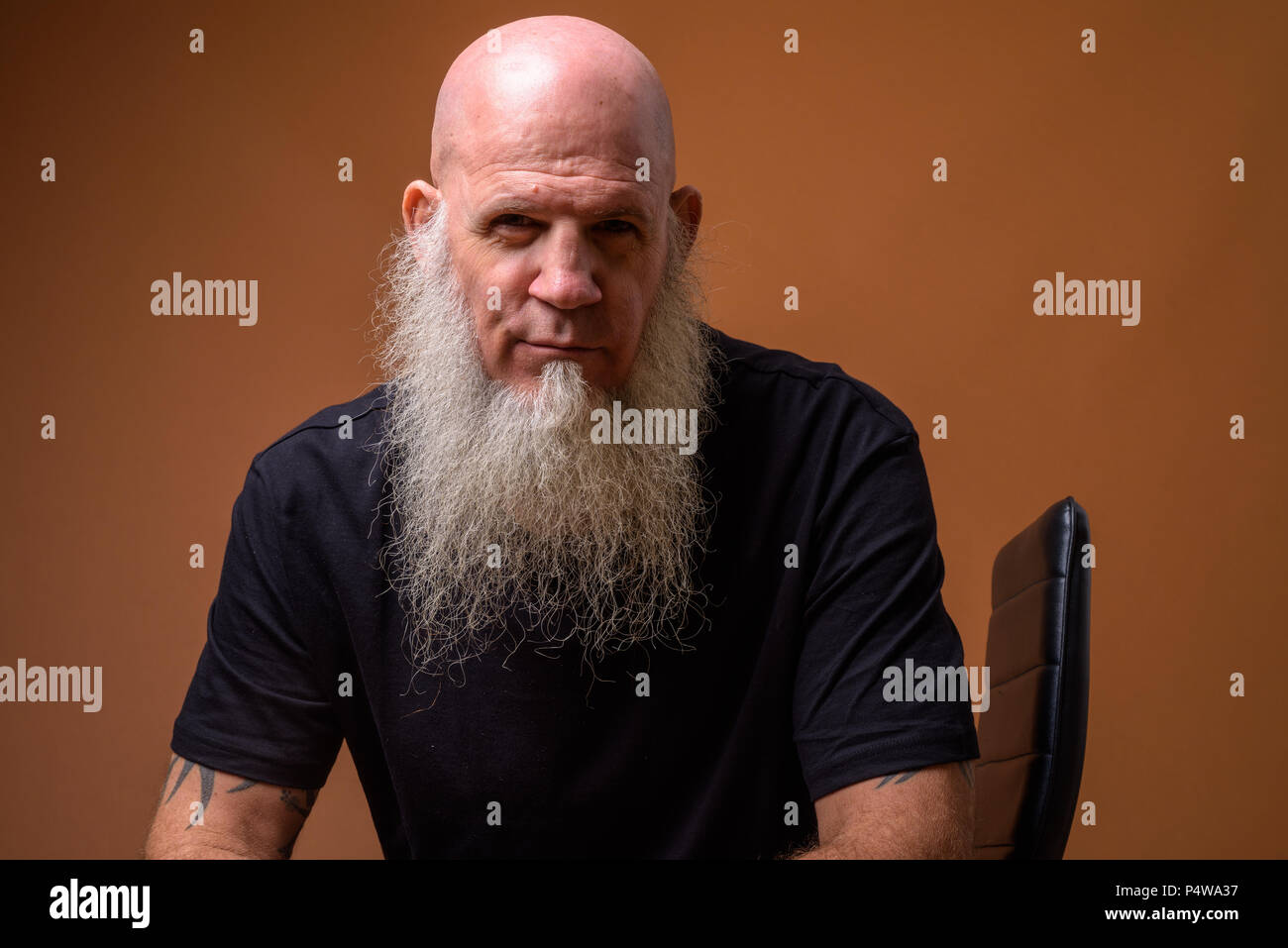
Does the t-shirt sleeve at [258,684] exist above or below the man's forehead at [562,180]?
below

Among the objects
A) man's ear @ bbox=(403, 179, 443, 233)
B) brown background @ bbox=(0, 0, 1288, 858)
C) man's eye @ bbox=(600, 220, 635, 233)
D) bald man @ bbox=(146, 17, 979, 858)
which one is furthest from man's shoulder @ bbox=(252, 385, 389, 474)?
brown background @ bbox=(0, 0, 1288, 858)

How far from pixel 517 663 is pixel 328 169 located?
181cm

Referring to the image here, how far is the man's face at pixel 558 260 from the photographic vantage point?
168 cm

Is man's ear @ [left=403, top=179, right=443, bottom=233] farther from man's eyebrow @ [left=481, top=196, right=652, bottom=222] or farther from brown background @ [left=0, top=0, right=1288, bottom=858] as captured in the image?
brown background @ [left=0, top=0, right=1288, bottom=858]

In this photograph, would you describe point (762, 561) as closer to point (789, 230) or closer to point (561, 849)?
point (561, 849)

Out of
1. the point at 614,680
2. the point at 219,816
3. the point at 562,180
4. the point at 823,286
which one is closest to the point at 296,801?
the point at 219,816

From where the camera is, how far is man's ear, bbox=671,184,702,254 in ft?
6.31

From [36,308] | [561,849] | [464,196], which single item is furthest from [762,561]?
[36,308]

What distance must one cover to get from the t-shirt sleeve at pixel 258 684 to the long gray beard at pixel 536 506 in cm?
17

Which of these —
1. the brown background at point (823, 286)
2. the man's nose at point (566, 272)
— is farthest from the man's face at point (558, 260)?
the brown background at point (823, 286)

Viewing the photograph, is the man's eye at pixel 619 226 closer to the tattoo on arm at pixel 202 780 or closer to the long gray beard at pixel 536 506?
the long gray beard at pixel 536 506

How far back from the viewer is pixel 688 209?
→ 1.94 meters
